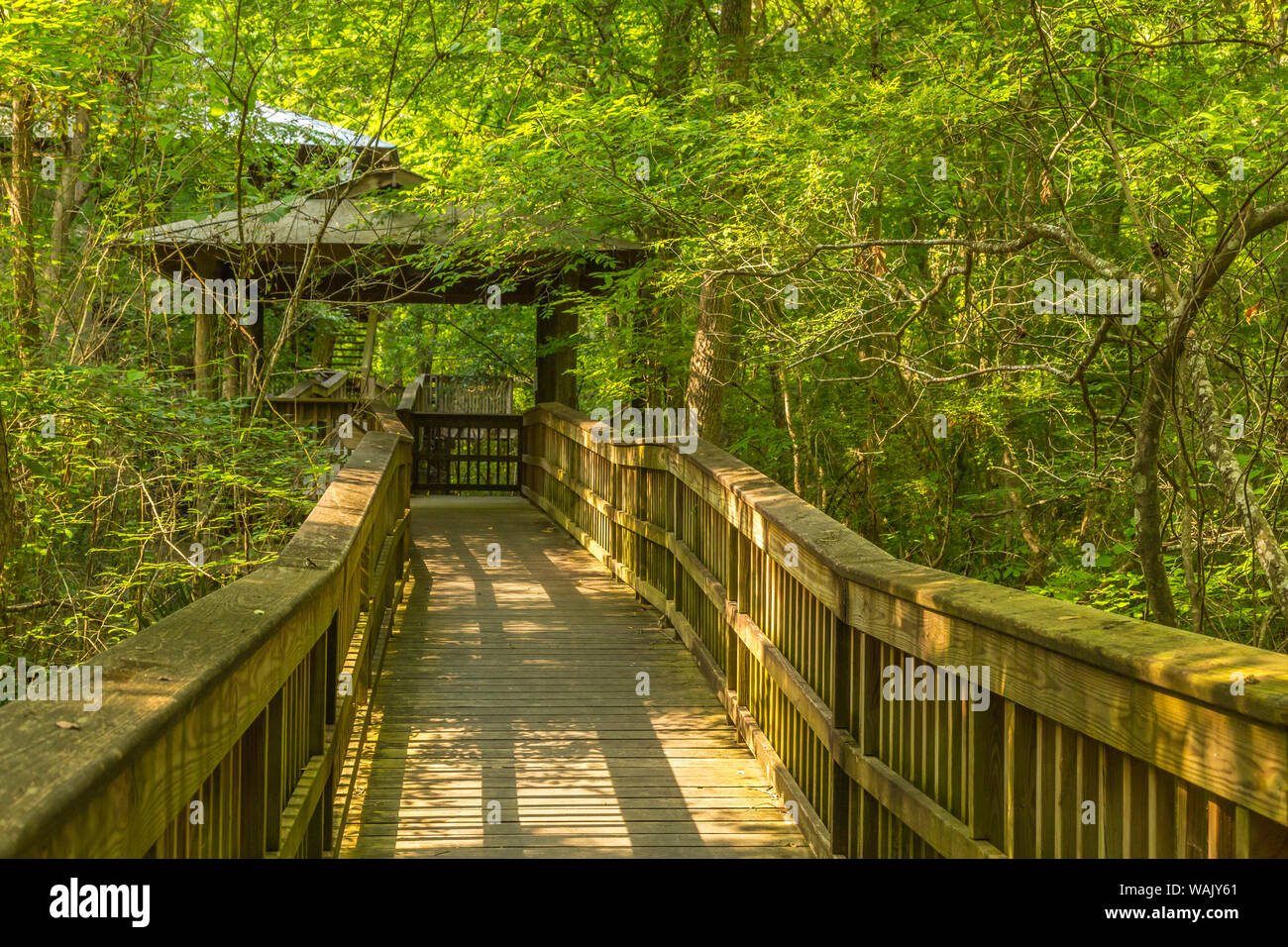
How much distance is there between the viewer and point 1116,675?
2145 millimetres

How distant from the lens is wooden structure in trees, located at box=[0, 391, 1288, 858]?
1.79 m

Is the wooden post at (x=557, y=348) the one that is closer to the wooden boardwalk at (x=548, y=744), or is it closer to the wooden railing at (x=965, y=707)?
the wooden boardwalk at (x=548, y=744)

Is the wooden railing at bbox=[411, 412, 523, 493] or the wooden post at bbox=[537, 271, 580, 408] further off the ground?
the wooden post at bbox=[537, 271, 580, 408]

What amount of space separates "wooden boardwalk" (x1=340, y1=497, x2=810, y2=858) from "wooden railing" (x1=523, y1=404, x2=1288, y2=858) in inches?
10.1

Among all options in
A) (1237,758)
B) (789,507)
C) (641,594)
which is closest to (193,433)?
(641,594)

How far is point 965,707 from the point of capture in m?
2.98

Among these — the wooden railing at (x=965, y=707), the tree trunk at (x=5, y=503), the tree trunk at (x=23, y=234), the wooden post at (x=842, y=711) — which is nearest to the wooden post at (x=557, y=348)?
the tree trunk at (x=23, y=234)

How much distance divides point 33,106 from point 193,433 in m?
3.39

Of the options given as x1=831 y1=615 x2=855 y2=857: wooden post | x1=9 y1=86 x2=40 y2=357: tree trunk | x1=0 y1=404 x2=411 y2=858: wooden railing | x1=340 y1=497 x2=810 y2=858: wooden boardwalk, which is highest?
x1=9 y1=86 x2=40 y2=357: tree trunk

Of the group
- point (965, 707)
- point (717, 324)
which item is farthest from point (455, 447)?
point (965, 707)

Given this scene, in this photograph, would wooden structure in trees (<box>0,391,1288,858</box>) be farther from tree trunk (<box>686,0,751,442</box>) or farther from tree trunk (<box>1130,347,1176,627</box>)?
tree trunk (<box>1130,347,1176,627</box>)

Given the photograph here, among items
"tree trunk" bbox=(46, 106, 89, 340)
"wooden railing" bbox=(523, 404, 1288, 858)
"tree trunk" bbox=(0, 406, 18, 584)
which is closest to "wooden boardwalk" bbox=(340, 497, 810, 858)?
"wooden railing" bbox=(523, 404, 1288, 858)

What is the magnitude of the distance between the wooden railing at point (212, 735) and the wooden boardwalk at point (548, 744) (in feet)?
1.43

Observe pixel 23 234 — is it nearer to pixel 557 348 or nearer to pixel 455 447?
pixel 557 348
